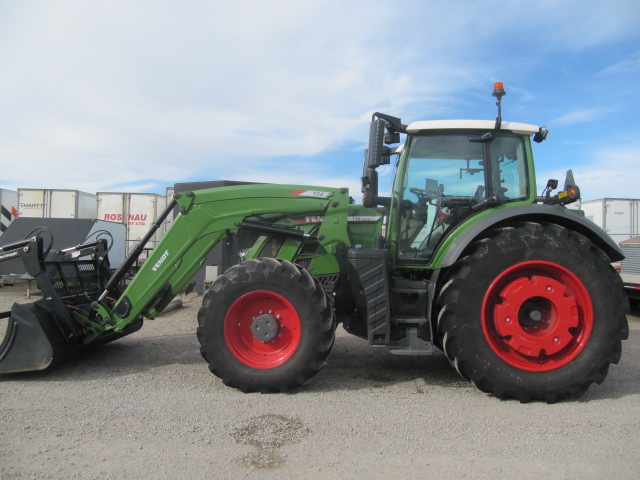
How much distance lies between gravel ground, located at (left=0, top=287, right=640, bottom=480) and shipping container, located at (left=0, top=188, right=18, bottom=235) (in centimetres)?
1285

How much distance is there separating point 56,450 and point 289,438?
1.47 meters

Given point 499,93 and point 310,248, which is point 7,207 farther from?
point 499,93

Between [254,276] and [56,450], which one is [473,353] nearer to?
[254,276]

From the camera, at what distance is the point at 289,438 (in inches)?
127

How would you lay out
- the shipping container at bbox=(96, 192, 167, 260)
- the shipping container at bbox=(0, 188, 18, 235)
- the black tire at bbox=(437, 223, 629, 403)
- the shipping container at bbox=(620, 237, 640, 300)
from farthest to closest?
the shipping container at bbox=(96, 192, 167, 260) < the shipping container at bbox=(0, 188, 18, 235) < the shipping container at bbox=(620, 237, 640, 300) < the black tire at bbox=(437, 223, 629, 403)

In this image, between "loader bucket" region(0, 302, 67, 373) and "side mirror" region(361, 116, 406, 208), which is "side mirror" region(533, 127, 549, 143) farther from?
"loader bucket" region(0, 302, 67, 373)

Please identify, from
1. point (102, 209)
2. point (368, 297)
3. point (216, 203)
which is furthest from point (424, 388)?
point (102, 209)

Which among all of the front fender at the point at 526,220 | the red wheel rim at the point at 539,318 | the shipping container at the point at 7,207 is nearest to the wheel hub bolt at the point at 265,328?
the front fender at the point at 526,220

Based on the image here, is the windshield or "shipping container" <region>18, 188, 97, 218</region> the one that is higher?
"shipping container" <region>18, 188, 97, 218</region>

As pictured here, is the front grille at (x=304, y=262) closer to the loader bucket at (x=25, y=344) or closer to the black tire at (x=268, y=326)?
the black tire at (x=268, y=326)

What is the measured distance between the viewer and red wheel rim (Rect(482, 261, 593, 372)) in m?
4.09

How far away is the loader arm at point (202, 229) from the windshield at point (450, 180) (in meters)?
0.71

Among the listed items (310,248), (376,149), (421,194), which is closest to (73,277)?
(310,248)

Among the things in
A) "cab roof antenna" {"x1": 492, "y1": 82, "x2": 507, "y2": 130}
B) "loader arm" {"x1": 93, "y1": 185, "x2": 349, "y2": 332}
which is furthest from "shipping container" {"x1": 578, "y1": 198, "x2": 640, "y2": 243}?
"loader arm" {"x1": 93, "y1": 185, "x2": 349, "y2": 332}
